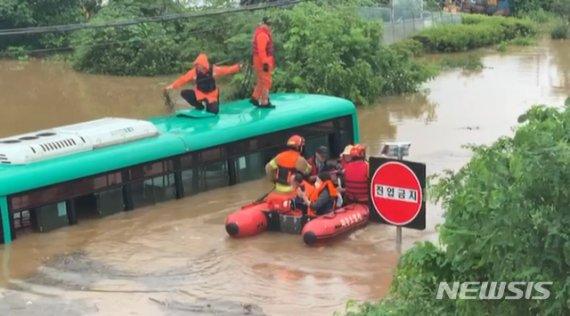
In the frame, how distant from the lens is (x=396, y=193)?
9523mm

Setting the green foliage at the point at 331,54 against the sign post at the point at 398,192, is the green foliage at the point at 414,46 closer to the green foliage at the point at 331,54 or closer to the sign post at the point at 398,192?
the green foliage at the point at 331,54

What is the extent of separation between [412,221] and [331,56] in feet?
44.2

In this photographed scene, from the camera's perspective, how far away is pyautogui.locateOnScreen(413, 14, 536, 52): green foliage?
3600 cm

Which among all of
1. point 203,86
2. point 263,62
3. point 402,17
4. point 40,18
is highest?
point 40,18

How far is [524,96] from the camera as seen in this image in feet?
83.5

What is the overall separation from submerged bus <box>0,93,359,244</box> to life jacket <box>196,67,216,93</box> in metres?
0.48

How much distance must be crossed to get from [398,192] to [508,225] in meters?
5.10

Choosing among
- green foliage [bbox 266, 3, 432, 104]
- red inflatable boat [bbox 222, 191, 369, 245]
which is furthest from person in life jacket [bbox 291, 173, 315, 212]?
green foliage [bbox 266, 3, 432, 104]

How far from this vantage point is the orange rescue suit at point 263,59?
16484 millimetres

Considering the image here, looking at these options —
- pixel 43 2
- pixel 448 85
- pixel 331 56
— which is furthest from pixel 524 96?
pixel 43 2

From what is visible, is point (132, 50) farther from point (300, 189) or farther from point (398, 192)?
point (398, 192)

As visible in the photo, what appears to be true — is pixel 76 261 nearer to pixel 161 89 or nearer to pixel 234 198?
pixel 234 198

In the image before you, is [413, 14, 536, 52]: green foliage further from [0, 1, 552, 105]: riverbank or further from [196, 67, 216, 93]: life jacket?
[196, 67, 216, 93]: life jacket

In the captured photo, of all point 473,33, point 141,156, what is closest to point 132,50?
point 473,33
